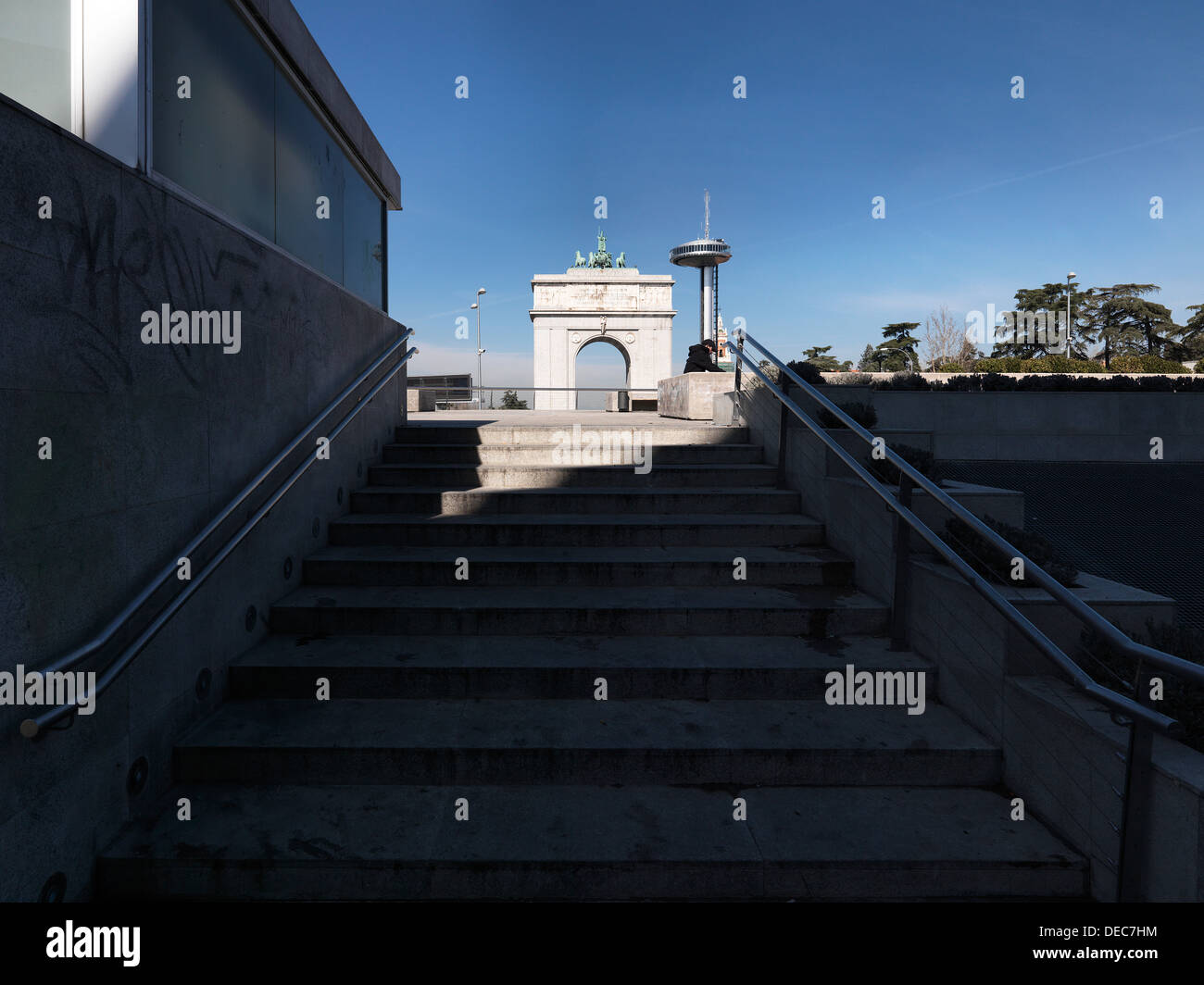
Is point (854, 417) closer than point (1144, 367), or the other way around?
point (854, 417)

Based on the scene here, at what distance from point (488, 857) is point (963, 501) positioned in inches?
135

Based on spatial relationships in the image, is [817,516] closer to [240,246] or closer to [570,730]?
[570,730]

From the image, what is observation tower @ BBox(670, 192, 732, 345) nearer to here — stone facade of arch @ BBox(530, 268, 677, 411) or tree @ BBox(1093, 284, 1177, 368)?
stone facade of arch @ BBox(530, 268, 677, 411)

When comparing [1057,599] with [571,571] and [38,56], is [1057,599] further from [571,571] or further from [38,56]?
[38,56]

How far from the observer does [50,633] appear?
8.26 ft


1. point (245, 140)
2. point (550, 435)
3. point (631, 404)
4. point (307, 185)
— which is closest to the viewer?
point (245, 140)

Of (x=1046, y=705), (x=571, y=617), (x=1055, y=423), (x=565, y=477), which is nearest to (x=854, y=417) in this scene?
(x=565, y=477)

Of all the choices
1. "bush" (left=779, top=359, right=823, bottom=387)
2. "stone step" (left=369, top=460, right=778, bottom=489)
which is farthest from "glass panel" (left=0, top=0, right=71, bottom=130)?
"bush" (left=779, top=359, right=823, bottom=387)

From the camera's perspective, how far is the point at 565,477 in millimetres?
6227

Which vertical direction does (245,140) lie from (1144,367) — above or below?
below

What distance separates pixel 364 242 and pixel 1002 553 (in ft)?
20.1

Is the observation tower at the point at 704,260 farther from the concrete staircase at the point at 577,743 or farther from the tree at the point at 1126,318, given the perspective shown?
the tree at the point at 1126,318
